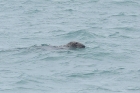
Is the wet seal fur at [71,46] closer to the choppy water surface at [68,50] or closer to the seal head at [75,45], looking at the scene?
the seal head at [75,45]

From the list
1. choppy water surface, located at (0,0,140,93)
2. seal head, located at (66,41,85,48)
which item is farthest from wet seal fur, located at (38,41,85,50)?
choppy water surface, located at (0,0,140,93)

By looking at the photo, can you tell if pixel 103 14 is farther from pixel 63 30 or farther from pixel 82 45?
pixel 82 45

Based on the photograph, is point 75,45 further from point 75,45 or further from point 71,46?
point 71,46

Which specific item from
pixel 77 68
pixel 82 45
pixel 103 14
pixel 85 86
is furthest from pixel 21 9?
pixel 85 86

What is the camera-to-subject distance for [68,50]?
20.2 metres

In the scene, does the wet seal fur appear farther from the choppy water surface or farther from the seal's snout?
the choppy water surface

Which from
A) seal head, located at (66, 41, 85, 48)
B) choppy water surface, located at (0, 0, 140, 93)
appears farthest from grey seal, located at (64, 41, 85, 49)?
choppy water surface, located at (0, 0, 140, 93)

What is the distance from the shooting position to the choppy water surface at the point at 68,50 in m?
15.9

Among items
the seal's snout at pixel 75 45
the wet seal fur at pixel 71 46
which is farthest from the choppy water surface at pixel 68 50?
the seal's snout at pixel 75 45

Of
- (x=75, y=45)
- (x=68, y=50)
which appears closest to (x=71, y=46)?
(x=75, y=45)

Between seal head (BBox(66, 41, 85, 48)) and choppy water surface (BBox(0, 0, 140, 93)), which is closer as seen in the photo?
choppy water surface (BBox(0, 0, 140, 93))

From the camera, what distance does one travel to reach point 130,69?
17531 mm

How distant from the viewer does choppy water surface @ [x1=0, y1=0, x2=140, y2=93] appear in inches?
627

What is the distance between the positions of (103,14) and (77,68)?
A: 36.5 feet
